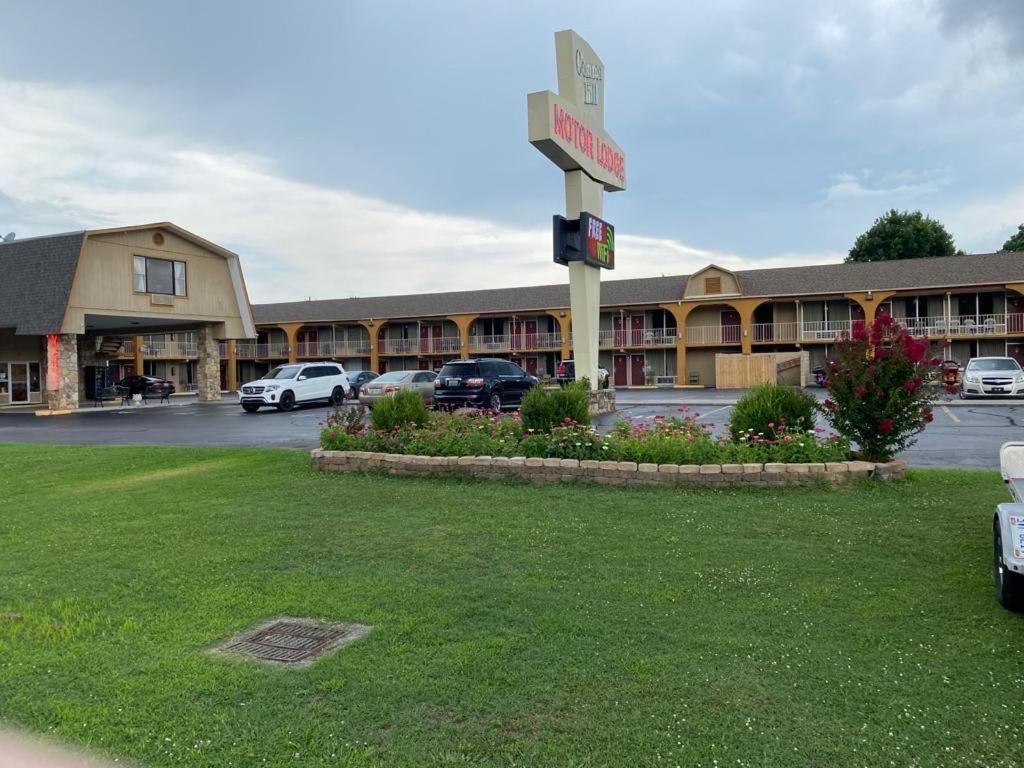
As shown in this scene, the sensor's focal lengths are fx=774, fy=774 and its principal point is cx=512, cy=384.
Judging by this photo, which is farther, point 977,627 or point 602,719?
point 977,627

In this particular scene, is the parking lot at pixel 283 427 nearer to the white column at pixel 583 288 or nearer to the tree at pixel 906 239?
the white column at pixel 583 288

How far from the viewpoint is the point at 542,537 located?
22.9 feet

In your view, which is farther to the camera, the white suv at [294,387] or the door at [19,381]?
the door at [19,381]

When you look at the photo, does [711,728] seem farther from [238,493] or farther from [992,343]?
[992,343]

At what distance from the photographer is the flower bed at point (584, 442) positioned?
948cm

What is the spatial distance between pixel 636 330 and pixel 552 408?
37873 mm

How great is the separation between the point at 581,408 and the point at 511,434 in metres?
1.10

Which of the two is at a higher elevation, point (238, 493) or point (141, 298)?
point (141, 298)

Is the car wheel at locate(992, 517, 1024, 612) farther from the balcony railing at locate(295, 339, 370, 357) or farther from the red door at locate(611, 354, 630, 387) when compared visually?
the balcony railing at locate(295, 339, 370, 357)

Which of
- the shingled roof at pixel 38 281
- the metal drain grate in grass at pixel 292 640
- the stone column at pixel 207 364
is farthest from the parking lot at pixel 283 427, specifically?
the metal drain grate in grass at pixel 292 640

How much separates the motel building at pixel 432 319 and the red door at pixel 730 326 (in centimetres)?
9

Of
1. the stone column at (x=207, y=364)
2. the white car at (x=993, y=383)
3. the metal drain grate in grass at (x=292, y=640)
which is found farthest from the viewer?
the stone column at (x=207, y=364)

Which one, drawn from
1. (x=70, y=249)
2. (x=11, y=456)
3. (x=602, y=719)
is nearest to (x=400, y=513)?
(x=602, y=719)

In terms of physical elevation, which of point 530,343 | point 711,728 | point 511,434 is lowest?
point 711,728
